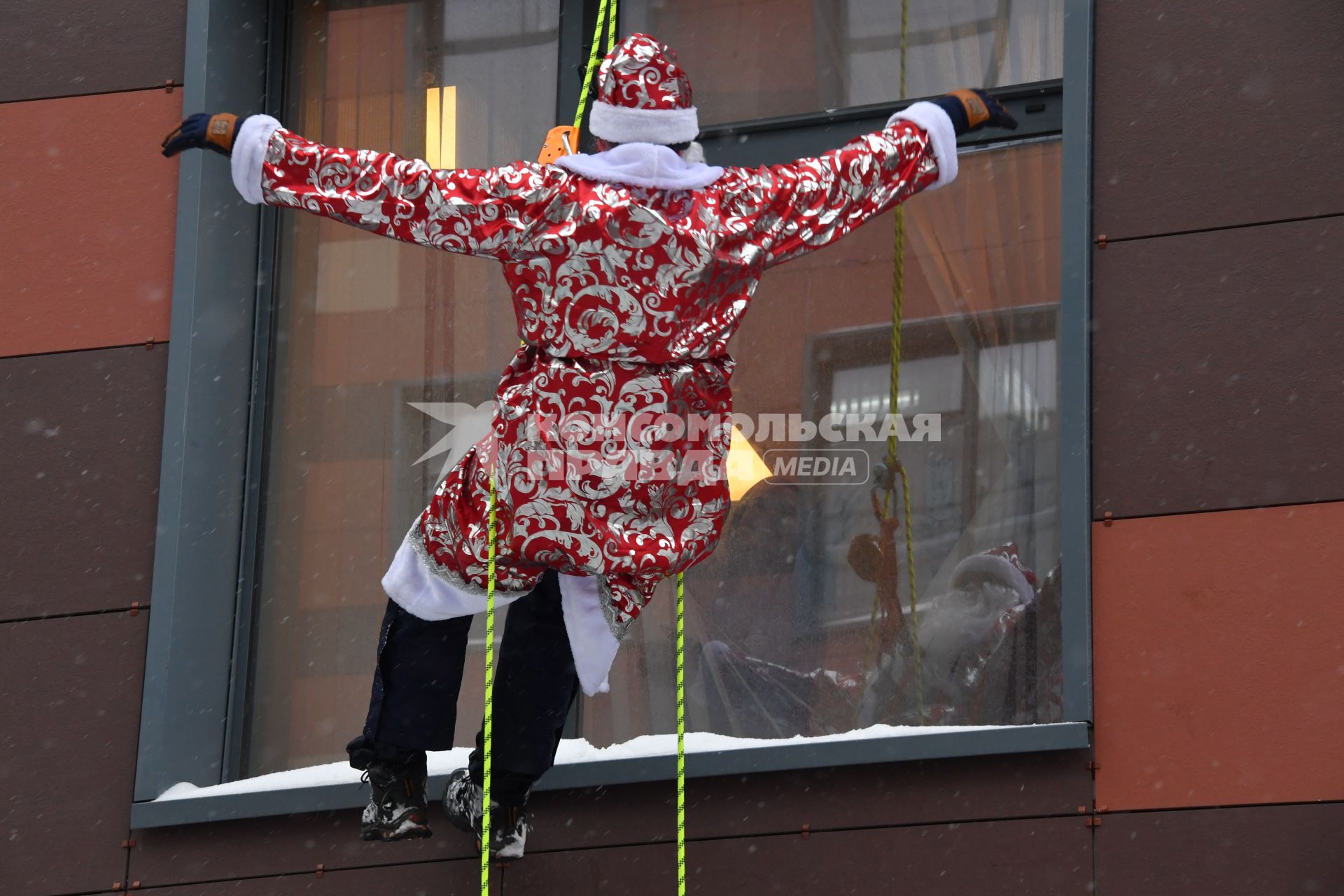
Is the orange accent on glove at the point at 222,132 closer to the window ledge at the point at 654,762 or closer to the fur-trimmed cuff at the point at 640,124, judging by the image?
the fur-trimmed cuff at the point at 640,124

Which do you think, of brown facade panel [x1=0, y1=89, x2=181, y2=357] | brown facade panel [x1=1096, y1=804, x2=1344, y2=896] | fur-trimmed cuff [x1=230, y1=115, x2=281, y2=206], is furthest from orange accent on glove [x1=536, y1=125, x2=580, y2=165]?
brown facade panel [x1=1096, y1=804, x2=1344, y2=896]

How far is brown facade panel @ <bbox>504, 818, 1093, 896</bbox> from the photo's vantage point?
3145 millimetres

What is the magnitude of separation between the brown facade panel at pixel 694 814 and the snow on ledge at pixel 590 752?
6 cm

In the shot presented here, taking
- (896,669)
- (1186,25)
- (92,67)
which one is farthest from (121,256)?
(1186,25)

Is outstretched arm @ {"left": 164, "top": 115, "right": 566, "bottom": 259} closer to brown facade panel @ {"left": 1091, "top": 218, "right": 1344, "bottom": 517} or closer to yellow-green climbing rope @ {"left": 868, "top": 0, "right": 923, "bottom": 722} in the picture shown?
yellow-green climbing rope @ {"left": 868, "top": 0, "right": 923, "bottom": 722}

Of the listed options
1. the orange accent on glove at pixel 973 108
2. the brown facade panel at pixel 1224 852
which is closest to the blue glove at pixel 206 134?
the orange accent on glove at pixel 973 108

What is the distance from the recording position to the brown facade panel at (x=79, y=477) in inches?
146

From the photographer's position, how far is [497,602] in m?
2.95

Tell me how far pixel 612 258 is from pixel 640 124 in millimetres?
229

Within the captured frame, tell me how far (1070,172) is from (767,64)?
0.93 metres

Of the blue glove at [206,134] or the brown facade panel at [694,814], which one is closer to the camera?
the blue glove at [206,134]

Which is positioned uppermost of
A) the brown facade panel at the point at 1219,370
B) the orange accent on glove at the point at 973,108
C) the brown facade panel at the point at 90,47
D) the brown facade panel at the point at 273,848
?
the brown facade panel at the point at 90,47

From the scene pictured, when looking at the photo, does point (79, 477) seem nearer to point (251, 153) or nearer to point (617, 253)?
point (251, 153)

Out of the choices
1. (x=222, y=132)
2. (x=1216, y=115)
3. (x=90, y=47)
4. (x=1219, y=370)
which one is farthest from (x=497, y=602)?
(x=90, y=47)
